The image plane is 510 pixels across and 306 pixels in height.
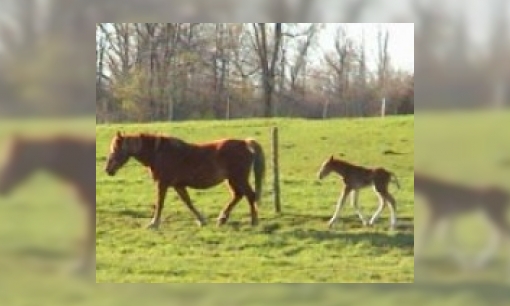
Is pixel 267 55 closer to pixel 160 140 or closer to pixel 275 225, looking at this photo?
pixel 160 140

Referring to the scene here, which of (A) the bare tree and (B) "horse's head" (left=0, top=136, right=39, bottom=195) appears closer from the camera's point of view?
(A) the bare tree

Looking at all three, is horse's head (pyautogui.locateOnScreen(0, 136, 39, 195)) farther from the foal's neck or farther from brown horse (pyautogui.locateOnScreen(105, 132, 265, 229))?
the foal's neck

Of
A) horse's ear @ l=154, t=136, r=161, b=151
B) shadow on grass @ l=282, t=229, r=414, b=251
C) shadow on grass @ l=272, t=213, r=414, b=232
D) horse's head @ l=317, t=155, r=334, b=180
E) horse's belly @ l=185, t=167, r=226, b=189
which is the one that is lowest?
shadow on grass @ l=282, t=229, r=414, b=251

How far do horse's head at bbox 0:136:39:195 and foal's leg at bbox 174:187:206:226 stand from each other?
70cm

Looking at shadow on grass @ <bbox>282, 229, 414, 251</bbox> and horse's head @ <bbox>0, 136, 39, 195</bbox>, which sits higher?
horse's head @ <bbox>0, 136, 39, 195</bbox>

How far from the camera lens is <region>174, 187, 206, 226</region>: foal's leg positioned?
6.41 m

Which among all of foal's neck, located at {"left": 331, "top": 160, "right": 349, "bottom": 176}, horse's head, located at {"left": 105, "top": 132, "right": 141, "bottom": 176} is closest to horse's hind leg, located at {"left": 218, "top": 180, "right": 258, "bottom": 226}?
foal's neck, located at {"left": 331, "top": 160, "right": 349, "bottom": 176}

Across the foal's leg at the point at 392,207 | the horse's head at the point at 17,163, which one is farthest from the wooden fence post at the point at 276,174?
the horse's head at the point at 17,163

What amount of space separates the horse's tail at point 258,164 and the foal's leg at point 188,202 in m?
0.28

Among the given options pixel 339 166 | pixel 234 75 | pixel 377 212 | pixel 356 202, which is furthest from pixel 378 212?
pixel 234 75

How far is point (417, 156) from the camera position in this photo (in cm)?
636

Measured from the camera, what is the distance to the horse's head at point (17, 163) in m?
6.44

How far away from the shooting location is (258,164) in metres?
6.40

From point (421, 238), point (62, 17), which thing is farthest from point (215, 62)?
point (421, 238)
